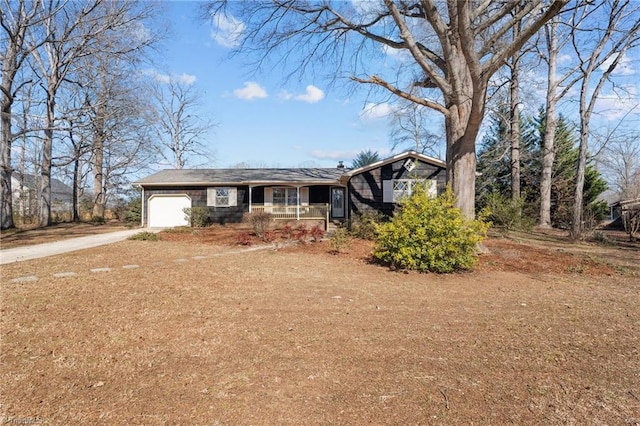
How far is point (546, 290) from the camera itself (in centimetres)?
577

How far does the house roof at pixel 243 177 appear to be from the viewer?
1755 cm

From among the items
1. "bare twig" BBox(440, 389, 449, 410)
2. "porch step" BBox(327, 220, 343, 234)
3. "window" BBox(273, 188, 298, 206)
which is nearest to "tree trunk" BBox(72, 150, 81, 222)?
"window" BBox(273, 188, 298, 206)

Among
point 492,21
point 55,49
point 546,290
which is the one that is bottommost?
point 546,290

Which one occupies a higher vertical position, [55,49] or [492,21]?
[55,49]

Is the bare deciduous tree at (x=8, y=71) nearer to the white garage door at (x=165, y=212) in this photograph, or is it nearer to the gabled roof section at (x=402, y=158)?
the white garage door at (x=165, y=212)

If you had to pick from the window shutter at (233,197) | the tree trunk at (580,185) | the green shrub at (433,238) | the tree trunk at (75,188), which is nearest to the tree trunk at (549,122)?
the tree trunk at (580,185)

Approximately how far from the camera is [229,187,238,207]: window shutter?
18.5 metres

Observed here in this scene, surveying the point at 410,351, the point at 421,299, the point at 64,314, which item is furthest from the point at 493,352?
the point at 64,314

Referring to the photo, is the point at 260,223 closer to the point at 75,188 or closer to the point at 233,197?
the point at 233,197

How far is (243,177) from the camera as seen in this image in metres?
19.2

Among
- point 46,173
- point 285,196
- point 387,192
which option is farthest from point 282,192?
point 46,173

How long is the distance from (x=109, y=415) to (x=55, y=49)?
932 inches

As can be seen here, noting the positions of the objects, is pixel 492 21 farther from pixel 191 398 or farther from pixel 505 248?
pixel 191 398

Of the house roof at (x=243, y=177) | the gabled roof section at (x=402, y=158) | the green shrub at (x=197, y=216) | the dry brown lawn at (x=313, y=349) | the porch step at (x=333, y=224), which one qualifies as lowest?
the dry brown lawn at (x=313, y=349)
